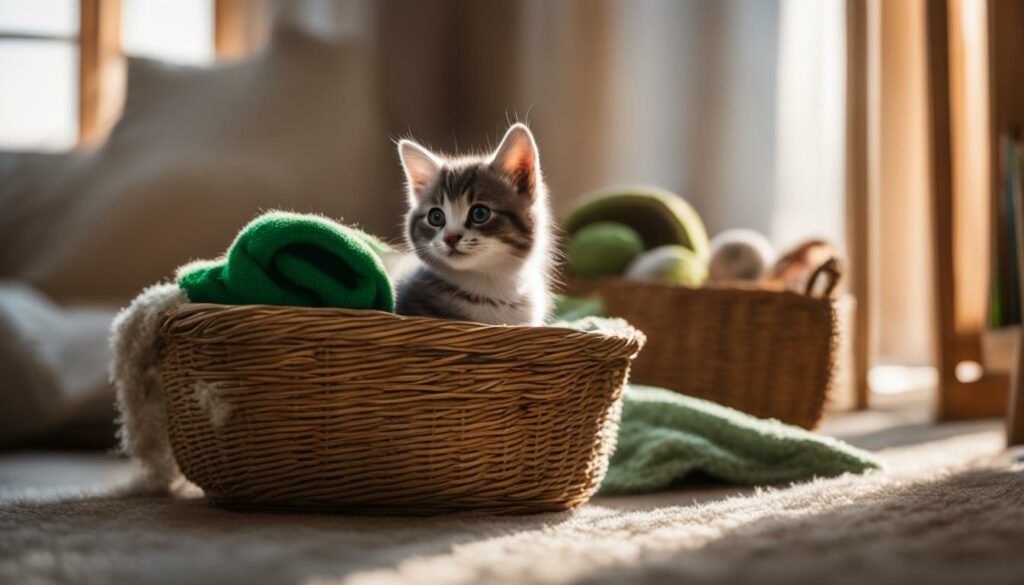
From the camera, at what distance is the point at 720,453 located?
1.39 meters

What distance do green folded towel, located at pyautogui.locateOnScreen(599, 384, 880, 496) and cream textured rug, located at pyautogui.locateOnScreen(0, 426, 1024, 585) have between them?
0.12 m

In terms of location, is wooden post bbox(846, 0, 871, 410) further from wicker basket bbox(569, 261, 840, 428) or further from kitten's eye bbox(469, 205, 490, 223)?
kitten's eye bbox(469, 205, 490, 223)

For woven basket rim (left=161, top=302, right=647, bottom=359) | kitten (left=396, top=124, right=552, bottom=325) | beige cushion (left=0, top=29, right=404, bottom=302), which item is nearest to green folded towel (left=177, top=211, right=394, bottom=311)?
woven basket rim (left=161, top=302, right=647, bottom=359)

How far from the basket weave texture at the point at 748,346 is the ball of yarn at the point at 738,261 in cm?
17

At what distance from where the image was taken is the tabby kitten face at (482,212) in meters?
1.26

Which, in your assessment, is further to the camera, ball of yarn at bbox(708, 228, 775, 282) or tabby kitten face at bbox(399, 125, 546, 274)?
ball of yarn at bbox(708, 228, 775, 282)

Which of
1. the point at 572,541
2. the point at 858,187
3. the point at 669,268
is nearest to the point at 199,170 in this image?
the point at 669,268

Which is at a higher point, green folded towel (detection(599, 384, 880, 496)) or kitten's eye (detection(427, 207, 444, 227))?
kitten's eye (detection(427, 207, 444, 227))

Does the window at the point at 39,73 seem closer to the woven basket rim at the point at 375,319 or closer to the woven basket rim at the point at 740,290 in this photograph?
the woven basket rim at the point at 740,290

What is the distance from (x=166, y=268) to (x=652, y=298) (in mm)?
1297

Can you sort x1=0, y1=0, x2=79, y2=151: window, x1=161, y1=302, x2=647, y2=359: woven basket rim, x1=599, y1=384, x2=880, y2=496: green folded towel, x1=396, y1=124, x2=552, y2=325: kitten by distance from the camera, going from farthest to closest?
1. x1=0, y1=0, x2=79, y2=151: window
2. x1=599, y1=384, x2=880, y2=496: green folded towel
3. x1=396, y1=124, x2=552, y2=325: kitten
4. x1=161, y1=302, x2=647, y2=359: woven basket rim

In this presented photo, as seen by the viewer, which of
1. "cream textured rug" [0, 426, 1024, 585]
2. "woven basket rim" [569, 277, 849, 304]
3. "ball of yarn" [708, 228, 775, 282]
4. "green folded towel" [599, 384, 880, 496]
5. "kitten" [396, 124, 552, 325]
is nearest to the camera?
"cream textured rug" [0, 426, 1024, 585]

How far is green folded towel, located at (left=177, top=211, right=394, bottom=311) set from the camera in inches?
42.4

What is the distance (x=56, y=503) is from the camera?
3.88ft
